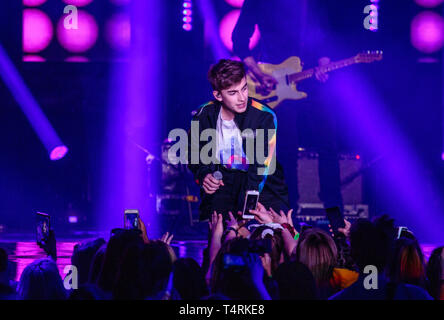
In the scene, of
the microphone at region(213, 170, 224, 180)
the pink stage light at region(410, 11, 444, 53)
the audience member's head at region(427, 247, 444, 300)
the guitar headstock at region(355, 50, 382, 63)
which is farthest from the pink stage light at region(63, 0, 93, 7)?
the audience member's head at region(427, 247, 444, 300)

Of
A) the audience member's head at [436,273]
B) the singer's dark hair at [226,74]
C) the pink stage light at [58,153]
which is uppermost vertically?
the singer's dark hair at [226,74]

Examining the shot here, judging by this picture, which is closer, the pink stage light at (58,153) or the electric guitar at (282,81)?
the electric guitar at (282,81)

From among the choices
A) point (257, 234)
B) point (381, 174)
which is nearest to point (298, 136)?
point (381, 174)

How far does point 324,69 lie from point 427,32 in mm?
2001

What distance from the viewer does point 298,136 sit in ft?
35.6

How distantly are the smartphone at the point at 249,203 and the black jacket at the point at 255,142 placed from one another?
32 centimetres

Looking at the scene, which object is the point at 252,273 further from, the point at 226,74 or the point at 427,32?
the point at 427,32

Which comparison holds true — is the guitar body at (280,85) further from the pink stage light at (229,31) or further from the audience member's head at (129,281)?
the audience member's head at (129,281)

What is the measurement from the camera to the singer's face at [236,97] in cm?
415

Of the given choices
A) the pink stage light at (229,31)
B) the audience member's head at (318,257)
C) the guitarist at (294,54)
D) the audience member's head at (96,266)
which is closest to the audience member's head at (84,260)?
the audience member's head at (96,266)

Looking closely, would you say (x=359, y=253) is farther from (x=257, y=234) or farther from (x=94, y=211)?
(x=94, y=211)

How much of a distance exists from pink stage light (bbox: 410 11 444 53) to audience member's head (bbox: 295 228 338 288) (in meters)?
8.88

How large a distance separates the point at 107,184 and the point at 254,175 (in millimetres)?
7299

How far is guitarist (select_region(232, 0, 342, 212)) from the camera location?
10.5 metres
